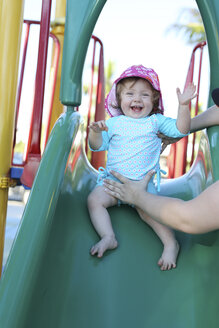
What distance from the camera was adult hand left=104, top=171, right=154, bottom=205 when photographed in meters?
1.52

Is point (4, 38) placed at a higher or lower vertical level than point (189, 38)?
lower

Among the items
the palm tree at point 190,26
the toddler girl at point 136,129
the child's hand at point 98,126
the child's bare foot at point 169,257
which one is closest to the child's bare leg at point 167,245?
the child's bare foot at point 169,257

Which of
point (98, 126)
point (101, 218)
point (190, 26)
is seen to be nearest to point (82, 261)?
point (101, 218)

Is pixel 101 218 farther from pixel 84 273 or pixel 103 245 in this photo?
pixel 84 273

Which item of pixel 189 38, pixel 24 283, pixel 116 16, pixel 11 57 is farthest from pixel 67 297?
pixel 116 16

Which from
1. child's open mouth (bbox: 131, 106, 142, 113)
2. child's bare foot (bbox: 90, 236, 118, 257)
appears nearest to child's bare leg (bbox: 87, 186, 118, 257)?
child's bare foot (bbox: 90, 236, 118, 257)

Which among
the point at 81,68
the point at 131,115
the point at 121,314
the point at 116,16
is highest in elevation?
the point at 116,16

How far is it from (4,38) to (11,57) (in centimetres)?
9

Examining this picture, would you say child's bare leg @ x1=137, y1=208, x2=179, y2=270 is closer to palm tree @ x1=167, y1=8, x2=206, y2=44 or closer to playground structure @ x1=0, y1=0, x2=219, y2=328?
playground structure @ x1=0, y1=0, x2=219, y2=328

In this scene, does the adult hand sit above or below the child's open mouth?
below

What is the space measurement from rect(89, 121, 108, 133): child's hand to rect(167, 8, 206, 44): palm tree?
11971 mm

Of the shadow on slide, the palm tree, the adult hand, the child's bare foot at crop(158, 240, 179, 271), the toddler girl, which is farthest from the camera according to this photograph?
the palm tree

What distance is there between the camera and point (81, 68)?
174 cm

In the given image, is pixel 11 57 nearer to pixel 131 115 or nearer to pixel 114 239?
pixel 131 115
